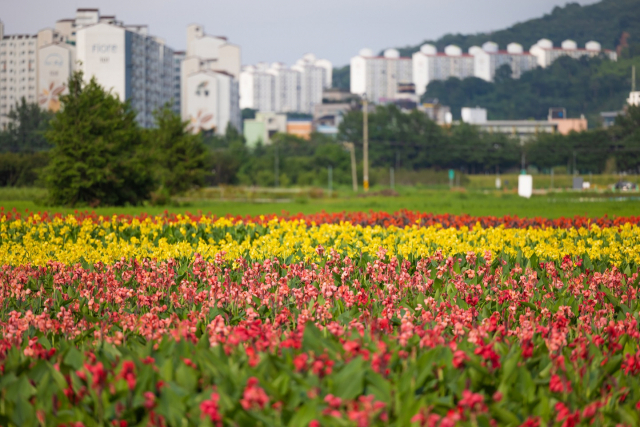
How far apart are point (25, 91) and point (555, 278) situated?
107605 millimetres

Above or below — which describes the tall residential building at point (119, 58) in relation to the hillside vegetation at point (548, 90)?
Answer: below

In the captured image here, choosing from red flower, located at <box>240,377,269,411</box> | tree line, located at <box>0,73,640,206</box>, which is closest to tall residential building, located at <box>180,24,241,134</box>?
tree line, located at <box>0,73,640,206</box>

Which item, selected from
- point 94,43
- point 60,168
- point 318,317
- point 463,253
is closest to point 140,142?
point 60,168

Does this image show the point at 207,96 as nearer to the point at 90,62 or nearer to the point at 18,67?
the point at 90,62

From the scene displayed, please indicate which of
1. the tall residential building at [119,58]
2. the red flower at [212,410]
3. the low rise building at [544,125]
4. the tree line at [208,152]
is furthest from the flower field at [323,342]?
the low rise building at [544,125]

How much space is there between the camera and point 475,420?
3443mm

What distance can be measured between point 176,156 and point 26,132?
47.6 metres

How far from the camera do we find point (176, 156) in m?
34.9

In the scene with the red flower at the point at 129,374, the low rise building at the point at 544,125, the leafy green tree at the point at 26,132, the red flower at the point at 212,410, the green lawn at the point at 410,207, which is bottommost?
the red flower at the point at 212,410

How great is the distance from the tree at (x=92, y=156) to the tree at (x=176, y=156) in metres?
5.37

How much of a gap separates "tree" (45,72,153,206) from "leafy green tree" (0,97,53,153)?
43.1m

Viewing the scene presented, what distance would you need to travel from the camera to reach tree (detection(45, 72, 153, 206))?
27.1 m

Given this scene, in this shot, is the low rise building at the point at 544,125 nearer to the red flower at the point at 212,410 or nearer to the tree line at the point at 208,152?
the tree line at the point at 208,152

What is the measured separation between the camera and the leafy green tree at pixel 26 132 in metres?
73.4
